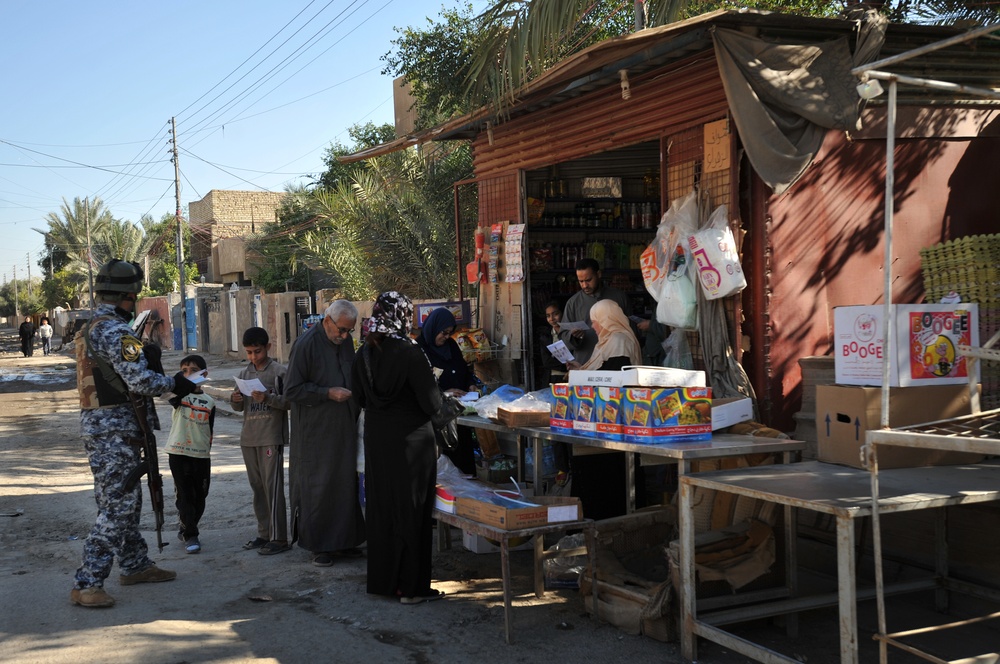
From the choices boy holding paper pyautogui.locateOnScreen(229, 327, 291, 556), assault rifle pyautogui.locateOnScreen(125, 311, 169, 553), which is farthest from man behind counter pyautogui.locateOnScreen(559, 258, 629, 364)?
assault rifle pyautogui.locateOnScreen(125, 311, 169, 553)

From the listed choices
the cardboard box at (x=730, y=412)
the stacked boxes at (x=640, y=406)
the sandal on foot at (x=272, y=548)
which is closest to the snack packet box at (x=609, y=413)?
the stacked boxes at (x=640, y=406)

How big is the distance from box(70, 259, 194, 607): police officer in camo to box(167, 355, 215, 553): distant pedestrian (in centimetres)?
114

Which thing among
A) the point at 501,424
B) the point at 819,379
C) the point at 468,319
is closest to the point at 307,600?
the point at 501,424

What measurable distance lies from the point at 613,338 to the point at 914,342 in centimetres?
238

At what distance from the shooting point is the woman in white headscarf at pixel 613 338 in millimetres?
6957

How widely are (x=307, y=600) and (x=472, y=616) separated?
3.80 ft

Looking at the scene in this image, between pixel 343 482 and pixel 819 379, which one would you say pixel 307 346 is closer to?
pixel 343 482

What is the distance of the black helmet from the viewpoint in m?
6.10

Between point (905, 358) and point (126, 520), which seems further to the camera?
point (126, 520)

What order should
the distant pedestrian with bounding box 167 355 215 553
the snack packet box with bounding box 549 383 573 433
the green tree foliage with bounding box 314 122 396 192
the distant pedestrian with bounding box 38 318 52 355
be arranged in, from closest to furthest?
the snack packet box with bounding box 549 383 573 433
the distant pedestrian with bounding box 167 355 215 553
the green tree foliage with bounding box 314 122 396 192
the distant pedestrian with bounding box 38 318 52 355

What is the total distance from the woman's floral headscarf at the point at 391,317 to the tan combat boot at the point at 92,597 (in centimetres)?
242

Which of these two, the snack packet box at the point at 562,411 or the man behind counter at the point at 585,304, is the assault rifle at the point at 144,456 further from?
the man behind counter at the point at 585,304

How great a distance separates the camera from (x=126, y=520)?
604 centimetres

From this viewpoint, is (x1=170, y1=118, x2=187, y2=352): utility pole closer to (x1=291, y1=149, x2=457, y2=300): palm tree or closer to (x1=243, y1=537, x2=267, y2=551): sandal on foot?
(x1=291, y1=149, x2=457, y2=300): palm tree
